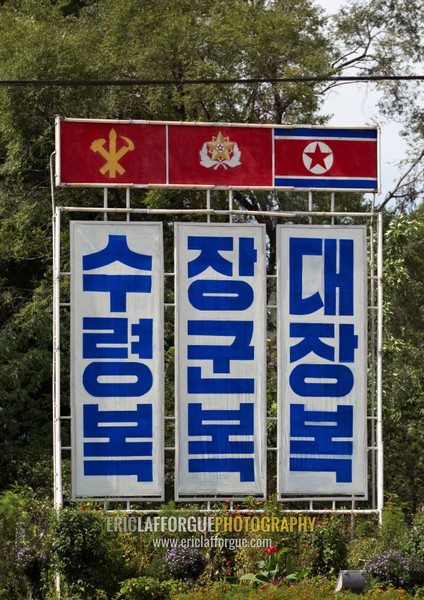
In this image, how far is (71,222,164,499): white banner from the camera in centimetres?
1583

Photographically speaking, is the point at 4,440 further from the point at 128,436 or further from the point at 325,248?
the point at 325,248

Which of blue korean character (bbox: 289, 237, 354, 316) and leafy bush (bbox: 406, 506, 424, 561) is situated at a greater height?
blue korean character (bbox: 289, 237, 354, 316)

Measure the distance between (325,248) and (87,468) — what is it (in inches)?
173

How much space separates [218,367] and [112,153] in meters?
3.25

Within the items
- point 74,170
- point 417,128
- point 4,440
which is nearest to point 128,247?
point 74,170

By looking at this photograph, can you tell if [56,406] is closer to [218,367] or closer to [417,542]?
[218,367]

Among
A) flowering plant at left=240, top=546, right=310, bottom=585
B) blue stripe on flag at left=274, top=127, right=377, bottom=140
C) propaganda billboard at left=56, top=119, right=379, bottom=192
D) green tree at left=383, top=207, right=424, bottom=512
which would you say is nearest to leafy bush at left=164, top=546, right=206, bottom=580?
flowering plant at left=240, top=546, right=310, bottom=585

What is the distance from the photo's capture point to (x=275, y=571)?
15117mm

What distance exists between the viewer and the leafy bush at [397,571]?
48.9 ft

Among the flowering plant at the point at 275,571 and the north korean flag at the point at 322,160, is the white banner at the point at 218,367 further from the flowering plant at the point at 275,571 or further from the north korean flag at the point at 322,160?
the north korean flag at the point at 322,160

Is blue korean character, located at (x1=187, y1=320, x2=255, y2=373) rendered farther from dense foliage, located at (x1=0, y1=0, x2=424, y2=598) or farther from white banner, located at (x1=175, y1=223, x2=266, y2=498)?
dense foliage, located at (x1=0, y1=0, x2=424, y2=598)

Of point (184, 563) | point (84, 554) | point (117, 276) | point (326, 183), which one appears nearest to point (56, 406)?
point (117, 276)

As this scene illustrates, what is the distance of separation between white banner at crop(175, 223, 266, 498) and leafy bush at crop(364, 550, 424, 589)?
76.5 inches

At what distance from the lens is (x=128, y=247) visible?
16.0 metres
